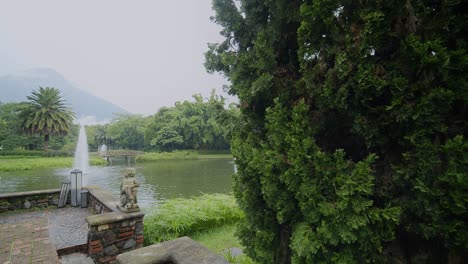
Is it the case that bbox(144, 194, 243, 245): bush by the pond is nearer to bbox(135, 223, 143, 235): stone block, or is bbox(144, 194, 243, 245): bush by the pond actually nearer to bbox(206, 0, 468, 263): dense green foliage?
bbox(135, 223, 143, 235): stone block

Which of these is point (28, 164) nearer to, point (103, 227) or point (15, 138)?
point (15, 138)

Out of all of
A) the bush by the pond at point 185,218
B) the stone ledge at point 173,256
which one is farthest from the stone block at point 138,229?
the stone ledge at point 173,256

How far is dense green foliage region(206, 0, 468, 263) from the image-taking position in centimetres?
137

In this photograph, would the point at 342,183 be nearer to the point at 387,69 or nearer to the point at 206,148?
A: the point at 387,69

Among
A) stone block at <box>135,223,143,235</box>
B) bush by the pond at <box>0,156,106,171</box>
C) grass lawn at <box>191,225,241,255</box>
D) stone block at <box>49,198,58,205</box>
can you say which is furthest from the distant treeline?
stone block at <box>135,223,143,235</box>

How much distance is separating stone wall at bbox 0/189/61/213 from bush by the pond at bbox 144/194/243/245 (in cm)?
302

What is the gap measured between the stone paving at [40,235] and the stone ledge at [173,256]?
202cm

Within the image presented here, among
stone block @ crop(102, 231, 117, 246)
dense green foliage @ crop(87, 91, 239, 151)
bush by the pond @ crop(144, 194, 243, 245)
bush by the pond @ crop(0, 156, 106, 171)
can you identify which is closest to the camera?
stone block @ crop(102, 231, 117, 246)

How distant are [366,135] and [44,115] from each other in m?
34.7

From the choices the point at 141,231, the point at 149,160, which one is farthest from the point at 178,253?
the point at 149,160

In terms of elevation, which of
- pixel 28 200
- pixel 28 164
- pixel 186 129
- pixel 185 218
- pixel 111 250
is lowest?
pixel 111 250

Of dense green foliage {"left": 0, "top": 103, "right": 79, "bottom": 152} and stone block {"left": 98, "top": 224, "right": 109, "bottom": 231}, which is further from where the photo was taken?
dense green foliage {"left": 0, "top": 103, "right": 79, "bottom": 152}

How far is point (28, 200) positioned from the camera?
6.66 m

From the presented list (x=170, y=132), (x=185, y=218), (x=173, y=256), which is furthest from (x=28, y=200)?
(x=170, y=132)
